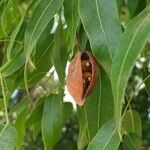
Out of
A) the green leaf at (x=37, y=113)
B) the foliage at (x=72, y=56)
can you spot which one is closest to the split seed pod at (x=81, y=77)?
the foliage at (x=72, y=56)

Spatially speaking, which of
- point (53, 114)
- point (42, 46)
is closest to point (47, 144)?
point (53, 114)

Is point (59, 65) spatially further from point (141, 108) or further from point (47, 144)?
point (141, 108)

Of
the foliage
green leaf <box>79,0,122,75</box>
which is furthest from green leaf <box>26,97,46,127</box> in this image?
green leaf <box>79,0,122,75</box>

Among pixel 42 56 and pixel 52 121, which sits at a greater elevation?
pixel 42 56

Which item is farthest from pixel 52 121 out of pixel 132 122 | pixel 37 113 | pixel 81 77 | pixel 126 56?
pixel 126 56

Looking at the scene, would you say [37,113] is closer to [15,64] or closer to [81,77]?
[15,64]

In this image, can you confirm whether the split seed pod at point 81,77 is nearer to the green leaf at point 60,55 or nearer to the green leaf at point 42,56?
the green leaf at point 60,55
